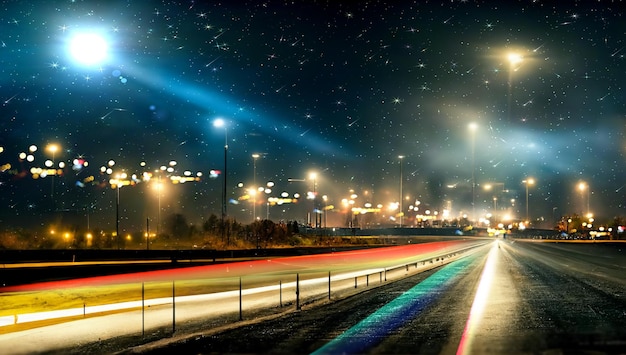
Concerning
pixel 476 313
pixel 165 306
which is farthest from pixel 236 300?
pixel 476 313

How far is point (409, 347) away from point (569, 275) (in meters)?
25.9

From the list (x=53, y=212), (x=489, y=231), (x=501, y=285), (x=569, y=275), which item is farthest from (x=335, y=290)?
(x=489, y=231)

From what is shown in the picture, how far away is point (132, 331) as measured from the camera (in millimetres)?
19438

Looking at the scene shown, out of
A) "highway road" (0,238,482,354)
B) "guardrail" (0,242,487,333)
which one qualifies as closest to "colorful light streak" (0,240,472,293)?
"highway road" (0,238,482,354)

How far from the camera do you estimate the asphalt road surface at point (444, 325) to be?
44.2 ft

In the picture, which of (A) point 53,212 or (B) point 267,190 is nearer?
(A) point 53,212

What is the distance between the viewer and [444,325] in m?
17.1

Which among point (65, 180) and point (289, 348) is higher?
point (65, 180)

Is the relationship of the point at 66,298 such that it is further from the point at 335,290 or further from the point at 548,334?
the point at 548,334

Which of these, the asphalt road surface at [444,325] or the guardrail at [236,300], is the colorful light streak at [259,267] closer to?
the guardrail at [236,300]

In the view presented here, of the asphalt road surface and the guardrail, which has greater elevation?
the asphalt road surface

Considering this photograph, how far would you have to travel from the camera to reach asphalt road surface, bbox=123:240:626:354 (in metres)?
13.5

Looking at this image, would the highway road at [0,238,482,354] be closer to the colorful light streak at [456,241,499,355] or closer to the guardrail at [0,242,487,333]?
the guardrail at [0,242,487,333]

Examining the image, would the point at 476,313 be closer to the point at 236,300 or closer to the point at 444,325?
the point at 444,325
